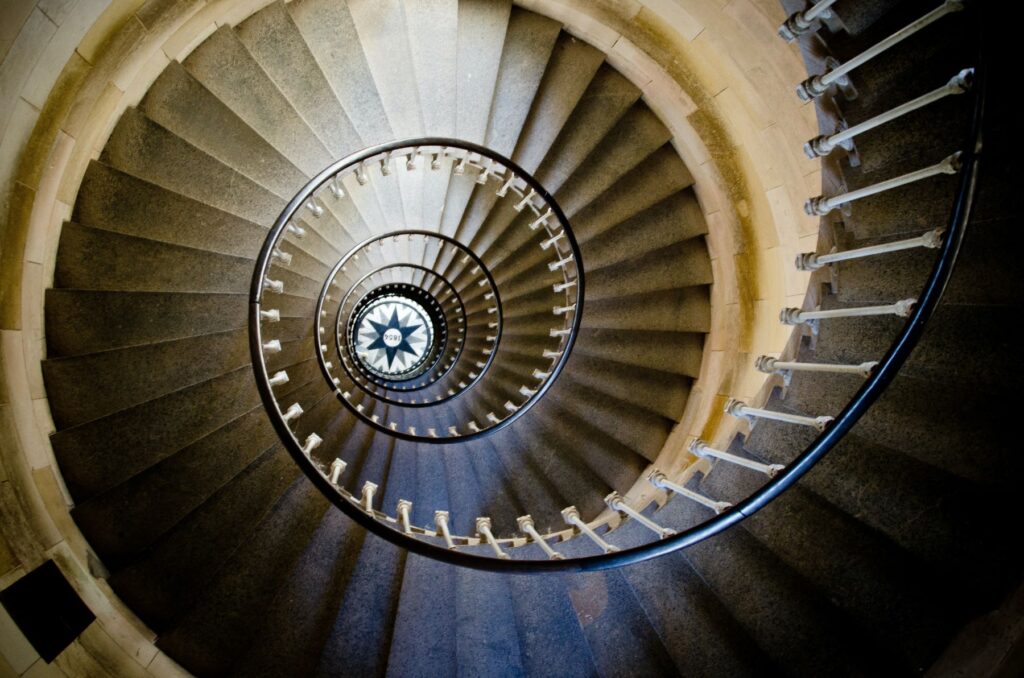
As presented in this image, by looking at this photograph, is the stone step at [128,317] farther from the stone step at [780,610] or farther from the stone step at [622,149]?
the stone step at [780,610]

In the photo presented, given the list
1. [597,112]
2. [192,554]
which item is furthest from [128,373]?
[597,112]

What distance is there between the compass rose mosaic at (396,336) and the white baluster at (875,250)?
921cm

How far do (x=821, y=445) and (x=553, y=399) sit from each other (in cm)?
319

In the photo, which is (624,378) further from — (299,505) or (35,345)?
(35,345)

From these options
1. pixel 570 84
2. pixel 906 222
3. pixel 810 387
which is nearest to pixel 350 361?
pixel 570 84

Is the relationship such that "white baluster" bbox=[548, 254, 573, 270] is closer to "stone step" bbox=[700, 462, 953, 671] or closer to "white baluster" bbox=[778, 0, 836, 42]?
"white baluster" bbox=[778, 0, 836, 42]

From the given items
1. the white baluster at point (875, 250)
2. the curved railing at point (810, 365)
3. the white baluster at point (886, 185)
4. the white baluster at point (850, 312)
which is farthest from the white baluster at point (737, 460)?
the white baluster at point (886, 185)

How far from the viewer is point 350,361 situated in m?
8.68

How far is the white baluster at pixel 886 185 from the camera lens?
6.42 ft

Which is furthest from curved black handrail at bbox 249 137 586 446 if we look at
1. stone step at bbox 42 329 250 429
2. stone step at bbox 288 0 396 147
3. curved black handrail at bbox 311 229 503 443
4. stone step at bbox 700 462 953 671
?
stone step at bbox 700 462 953 671

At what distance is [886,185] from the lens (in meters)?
2.26

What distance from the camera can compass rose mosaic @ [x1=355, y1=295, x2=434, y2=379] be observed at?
37.0ft

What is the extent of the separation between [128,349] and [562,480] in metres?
3.64

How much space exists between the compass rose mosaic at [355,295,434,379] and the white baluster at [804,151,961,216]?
928 centimetres
